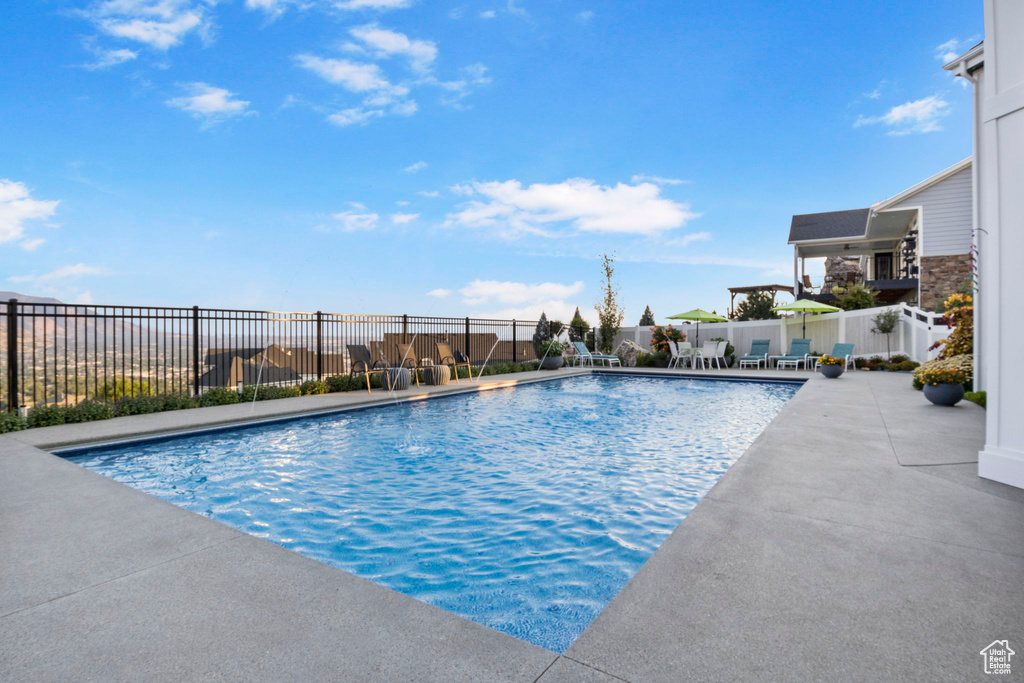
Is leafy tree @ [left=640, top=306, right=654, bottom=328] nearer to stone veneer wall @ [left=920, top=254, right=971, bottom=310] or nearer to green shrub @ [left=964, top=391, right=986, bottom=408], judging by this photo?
stone veneer wall @ [left=920, top=254, right=971, bottom=310]

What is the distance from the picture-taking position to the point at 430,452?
5039 millimetres

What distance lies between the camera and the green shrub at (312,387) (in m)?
8.74

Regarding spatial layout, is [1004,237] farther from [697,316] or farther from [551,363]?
[697,316]

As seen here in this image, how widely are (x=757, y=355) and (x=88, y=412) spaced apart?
1611 centimetres

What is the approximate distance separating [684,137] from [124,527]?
1378 cm

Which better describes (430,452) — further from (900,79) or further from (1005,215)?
(900,79)

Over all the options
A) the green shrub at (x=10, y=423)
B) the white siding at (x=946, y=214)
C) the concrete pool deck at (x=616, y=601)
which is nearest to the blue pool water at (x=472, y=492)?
the concrete pool deck at (x=616, y=601)

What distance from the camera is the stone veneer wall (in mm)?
13555

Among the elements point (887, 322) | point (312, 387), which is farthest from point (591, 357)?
point (312, 387)

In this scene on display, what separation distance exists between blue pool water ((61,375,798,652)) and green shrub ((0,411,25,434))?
4.55ft

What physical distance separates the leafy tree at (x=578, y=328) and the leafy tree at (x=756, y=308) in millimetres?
7126

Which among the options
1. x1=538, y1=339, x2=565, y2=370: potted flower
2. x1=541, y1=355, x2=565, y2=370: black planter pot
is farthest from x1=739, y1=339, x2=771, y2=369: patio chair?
x1=541, y1=355, x2=565, y2=370: black planter pot

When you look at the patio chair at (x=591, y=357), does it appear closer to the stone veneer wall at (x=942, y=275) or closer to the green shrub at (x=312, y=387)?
the stone veneer wall at (x=942, y=275)

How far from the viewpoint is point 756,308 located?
20.2 metres
